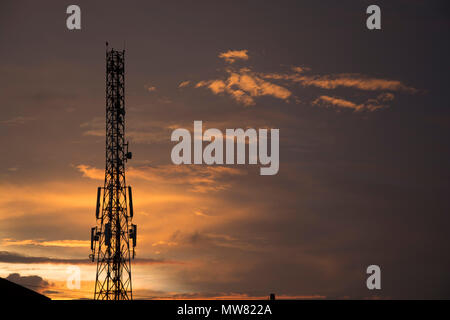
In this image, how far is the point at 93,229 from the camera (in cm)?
8169

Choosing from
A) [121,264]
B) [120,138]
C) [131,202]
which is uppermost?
[120,138]
